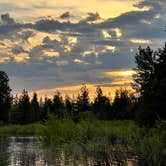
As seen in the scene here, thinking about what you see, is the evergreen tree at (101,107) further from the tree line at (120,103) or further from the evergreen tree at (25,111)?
the evergreen tree at (25,111)

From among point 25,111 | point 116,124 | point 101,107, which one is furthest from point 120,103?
point 116,124

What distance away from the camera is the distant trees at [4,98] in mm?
116375

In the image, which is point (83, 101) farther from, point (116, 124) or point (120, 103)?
point (116, 124)

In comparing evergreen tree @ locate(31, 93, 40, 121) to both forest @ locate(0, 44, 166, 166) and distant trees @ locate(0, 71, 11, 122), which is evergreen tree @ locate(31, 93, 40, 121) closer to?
forest @ locate(0, 44, 166, 166)

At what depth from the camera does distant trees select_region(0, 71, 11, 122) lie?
116 m

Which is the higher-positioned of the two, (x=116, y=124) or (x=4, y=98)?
(x=4, y=98)

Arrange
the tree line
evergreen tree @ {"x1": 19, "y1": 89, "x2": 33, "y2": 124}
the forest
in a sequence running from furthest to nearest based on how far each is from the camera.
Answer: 1. evergreen tree @ {"x1": 19, "y1": 89, "x2": 33, "y2": 124}
2. the tree line
3. the forest

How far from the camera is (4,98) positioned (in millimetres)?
120438

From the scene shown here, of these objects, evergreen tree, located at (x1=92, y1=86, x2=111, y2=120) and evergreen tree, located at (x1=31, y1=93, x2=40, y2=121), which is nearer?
evergreen tree, located at (x1=92, y1=86, x2=111, y2=120)

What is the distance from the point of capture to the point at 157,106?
52.0m

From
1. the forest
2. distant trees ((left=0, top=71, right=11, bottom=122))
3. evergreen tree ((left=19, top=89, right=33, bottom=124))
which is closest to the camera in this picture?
the forest

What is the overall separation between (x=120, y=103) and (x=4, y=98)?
94.0 feet

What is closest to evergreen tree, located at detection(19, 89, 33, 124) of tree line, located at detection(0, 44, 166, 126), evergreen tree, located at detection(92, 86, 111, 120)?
tree line, located at detection(0, 44, 166, 126)

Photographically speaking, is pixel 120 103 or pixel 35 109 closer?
pixel 120 103
